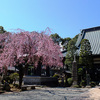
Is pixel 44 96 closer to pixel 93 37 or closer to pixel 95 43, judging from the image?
pixel 95 43

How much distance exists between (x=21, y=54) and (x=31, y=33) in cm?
198

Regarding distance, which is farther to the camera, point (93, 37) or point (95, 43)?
point (93, 37)

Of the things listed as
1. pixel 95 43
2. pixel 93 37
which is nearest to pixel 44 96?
pixel 95 43

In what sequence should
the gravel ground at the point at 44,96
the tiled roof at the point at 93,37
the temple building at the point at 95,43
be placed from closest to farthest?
1. the gravel ground at the point at 44,96
2. the temple building at the point at 95,43
3. the tiled roof at the point at 93,37

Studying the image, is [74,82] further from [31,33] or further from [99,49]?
[31,33]

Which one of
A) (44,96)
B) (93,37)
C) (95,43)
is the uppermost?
(93,37)

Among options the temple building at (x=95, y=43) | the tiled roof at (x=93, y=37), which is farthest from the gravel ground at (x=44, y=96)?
the tiled roof at (x=93, y=37)

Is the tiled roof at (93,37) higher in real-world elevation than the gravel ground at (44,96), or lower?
higher

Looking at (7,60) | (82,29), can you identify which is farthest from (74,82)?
(82,29)

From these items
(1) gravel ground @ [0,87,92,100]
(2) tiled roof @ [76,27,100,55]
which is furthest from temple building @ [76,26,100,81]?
(1) gravel ground @ [0,87,92,100]

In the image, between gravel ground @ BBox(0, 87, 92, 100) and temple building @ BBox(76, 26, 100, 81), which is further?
temple building @ BBox(76, 26, 100, 81)

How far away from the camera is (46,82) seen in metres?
14.8

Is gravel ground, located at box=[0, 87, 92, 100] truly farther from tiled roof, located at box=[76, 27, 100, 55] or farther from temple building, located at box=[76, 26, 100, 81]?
tiled roof, located at box=[76, 27, 100, 55]

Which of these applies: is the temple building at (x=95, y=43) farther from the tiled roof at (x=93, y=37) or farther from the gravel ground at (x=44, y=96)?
the gravel ground at (x=44, y=96)
